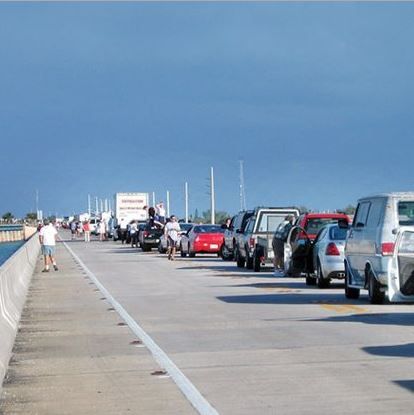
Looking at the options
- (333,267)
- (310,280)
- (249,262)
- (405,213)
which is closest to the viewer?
(405,213)

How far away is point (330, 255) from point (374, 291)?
16.1 ft

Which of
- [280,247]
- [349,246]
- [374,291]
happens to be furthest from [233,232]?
[374,291]

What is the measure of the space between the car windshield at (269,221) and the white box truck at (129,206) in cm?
5117

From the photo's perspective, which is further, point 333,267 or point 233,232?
point 233,232

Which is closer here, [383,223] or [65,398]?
[65,398]

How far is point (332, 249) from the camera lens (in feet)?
83.3

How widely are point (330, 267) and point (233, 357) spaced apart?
11.9m

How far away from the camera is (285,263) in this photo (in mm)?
29062

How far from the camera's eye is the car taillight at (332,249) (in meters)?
25.3

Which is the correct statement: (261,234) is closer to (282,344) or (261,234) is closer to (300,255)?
(300,255)

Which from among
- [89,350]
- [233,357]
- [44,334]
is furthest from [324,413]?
[44,334]

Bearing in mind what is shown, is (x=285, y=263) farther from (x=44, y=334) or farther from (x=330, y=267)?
(x=44, y=334)

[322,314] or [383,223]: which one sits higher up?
[383,223]

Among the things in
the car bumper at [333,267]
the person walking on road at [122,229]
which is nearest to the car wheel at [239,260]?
the car bumper at [333,267]
